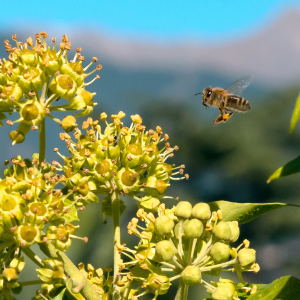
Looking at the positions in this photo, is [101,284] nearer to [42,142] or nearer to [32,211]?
[32,211]

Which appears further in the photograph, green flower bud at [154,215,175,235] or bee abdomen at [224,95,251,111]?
bee abdomen at [224,95,251,111]

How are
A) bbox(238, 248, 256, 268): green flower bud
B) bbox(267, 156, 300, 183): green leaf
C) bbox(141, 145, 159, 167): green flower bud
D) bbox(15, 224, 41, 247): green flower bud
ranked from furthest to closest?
bbox(141, 145, 159, 167): green flower bud → bbox(238, 248, 256, 268): green flower bud → bbox(15, 224, 41, 247): green flower bud → bbox(267, 156, 300, 183): green leaf

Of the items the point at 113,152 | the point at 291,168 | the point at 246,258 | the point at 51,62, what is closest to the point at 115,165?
the point at 113,152

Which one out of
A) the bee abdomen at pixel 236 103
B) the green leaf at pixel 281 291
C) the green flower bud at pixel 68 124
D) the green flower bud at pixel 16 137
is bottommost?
the green leaf at pixel 281 291

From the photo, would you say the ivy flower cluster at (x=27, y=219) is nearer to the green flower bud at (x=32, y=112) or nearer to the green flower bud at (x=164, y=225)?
the green flower bud at (x=32, y=112)

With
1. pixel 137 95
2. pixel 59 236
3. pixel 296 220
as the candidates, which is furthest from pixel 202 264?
pixel 137 95

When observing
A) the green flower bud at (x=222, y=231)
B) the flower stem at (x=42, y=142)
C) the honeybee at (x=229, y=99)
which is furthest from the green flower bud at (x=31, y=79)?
the honeybee at (x=229, y=99)

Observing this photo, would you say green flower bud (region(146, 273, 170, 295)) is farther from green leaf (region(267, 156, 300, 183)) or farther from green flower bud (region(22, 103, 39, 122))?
green flower bud (region(22, 103, 39, 122))

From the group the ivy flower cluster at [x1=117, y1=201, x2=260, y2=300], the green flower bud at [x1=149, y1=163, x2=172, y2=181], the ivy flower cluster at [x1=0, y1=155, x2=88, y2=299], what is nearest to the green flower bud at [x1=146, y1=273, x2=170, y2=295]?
the ivy flower cluster at [x1=117, y1=201, x2=260, y2=300]
